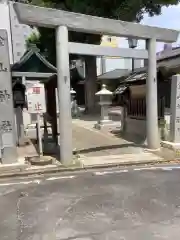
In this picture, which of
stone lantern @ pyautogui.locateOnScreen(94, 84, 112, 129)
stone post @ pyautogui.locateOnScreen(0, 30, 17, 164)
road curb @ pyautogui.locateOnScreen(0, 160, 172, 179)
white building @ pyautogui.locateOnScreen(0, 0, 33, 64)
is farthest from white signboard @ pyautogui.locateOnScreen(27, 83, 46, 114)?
white building @ pyautogui.locateOnScreen(0, 0, 33, 64)

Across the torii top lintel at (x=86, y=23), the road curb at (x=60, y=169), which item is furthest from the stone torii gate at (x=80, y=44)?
the road curb at (x=60, y=169)

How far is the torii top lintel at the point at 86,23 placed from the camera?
763 centimetres

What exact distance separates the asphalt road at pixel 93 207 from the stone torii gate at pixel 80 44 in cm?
184

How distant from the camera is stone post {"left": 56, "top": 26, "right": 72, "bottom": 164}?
26.2 ft

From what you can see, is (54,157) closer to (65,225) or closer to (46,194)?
(46,194)

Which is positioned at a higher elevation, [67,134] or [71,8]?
[71,8]

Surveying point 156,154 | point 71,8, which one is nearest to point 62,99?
point 156,154

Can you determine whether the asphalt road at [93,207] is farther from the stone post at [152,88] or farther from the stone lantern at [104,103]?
the stone lantern at [104,103]

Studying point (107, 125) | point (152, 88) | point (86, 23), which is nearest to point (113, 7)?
point (107, 125)

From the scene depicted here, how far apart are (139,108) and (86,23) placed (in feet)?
17.3

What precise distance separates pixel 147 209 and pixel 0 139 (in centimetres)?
465

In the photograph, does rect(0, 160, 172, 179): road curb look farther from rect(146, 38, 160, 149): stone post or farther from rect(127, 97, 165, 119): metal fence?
rect(127, 97, 165, 119): metal fence

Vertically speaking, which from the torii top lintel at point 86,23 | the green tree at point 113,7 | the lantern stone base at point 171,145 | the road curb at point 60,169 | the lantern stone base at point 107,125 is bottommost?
the road curb at point 60,169

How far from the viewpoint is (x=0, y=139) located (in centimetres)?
802
